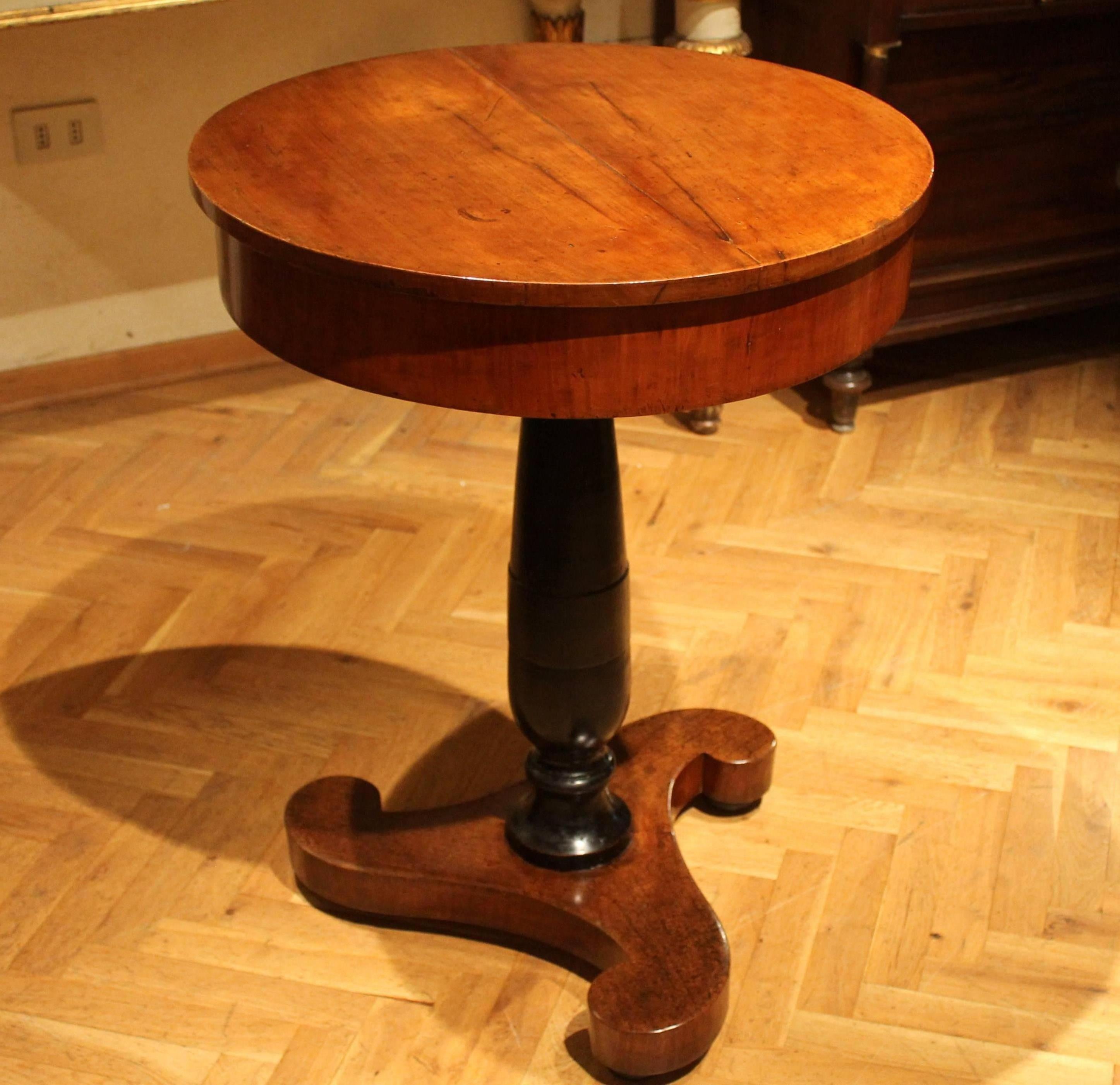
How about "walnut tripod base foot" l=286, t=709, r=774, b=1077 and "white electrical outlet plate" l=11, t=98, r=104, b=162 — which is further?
"white electrical outlet plate" l=11, t=98, r=104, b=162

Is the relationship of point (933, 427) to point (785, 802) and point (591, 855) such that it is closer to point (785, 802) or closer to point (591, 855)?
point (785, 802)

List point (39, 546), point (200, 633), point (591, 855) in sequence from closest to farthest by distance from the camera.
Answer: point (591, 855) < point (200, 633) < point (39, 546)

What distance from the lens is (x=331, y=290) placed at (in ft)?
3.85

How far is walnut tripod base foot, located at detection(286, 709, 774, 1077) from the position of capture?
1.50 metres

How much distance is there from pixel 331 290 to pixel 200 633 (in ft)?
3.77

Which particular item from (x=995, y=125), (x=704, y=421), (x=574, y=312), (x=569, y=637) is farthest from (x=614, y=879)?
(x=995, y=125)

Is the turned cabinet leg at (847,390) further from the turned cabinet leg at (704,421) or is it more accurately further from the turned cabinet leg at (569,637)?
the turned cabinet leg at (569,637)

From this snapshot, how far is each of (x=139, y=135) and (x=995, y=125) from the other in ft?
4.93

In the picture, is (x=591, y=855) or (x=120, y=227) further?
(x=120, y=227)

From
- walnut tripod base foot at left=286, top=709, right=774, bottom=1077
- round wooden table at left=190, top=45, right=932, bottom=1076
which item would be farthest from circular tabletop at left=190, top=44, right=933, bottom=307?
walnut tripod base foot at left=286, top=709, right=774, bottom=1077

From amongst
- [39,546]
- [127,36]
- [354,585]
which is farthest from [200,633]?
[127,36]

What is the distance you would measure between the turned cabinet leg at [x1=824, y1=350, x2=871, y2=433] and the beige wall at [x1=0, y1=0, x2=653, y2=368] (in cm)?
88

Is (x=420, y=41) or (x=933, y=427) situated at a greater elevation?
(x=420, y=41)

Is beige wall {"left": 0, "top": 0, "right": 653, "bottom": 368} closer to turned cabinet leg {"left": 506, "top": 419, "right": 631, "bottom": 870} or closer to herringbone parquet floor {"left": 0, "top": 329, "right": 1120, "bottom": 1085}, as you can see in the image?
herringbone parquet floor {"left": 0, "top": 329, "right": 1120, "bottom": 1085}
